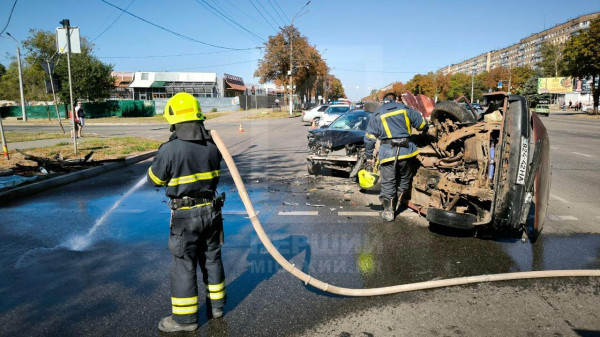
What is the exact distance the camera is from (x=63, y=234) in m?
5.59

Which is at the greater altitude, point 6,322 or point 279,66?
point 279,66

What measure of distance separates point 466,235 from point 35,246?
18.0 feet

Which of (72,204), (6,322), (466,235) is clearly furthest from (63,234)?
(466,235)

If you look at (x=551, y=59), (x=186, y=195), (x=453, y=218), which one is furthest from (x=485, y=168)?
(x=551, y=59)

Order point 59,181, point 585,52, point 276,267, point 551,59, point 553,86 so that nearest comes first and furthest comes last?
point 276,267 → point 59,181 → point 585,52 → point 553,86 → point 551,59

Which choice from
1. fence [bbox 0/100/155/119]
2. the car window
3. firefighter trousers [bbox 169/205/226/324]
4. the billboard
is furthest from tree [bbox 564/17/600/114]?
fence [bbox 0/100/155/119]

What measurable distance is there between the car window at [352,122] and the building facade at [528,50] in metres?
88.3

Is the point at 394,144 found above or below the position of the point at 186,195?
above

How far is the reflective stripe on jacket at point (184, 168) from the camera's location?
3.15 metres

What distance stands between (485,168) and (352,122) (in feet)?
19.5

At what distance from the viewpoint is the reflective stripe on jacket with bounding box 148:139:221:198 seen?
10.3 ft

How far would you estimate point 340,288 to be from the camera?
3.57 meters

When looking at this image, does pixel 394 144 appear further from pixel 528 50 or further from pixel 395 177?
pixel 528 50

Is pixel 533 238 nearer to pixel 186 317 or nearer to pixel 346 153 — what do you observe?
pixel 186 317
